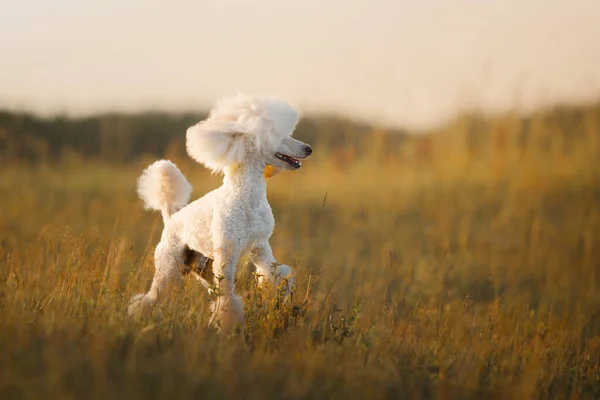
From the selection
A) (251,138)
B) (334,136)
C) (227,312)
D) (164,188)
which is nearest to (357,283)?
(164,188)

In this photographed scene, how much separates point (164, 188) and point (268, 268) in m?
0.87

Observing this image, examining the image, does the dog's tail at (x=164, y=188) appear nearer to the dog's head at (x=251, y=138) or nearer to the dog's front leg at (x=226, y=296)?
the dog's head at (x=251, y=138)

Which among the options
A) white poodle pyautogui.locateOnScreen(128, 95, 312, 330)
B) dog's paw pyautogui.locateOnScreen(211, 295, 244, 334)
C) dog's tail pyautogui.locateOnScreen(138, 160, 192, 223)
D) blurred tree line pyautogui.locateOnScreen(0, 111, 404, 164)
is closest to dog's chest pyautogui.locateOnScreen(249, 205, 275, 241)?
white poodle pyautogui.locateOnScreen(128, 95, 312, 330)

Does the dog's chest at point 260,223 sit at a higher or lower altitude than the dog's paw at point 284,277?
higher

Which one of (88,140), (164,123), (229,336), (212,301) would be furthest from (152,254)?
(164,123)

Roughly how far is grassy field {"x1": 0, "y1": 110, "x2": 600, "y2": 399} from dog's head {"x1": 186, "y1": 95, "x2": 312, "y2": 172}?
67cm

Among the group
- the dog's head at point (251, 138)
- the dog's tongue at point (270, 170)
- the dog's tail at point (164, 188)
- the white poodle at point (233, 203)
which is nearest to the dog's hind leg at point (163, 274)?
the white poodle at point (233, 203)

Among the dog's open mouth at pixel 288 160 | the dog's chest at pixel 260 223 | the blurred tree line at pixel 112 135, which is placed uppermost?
the dog's open mouth at pixel 288 160

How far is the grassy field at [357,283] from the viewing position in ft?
11.6

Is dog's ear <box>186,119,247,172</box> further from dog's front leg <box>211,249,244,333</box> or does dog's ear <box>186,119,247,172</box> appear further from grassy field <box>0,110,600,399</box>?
grassy field <box>0,110,600,399</box>

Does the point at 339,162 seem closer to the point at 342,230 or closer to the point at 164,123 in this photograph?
the point at 342,230

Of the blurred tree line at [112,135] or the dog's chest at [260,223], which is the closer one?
the dog's chest at [260,223]

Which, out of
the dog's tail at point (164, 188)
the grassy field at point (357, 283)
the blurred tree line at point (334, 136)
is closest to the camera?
the grassy field at point (357, 283)

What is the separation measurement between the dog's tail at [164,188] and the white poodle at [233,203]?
0.17m
